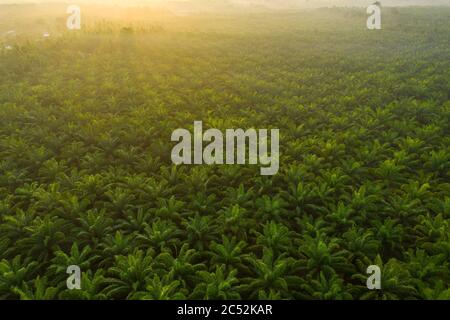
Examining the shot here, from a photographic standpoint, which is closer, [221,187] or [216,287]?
[216,287]

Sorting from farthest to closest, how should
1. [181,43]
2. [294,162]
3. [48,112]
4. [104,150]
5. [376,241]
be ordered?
1. [181,43]
2. [48,112]
3. [104,150]
4. [294,162]
5. [376,241]

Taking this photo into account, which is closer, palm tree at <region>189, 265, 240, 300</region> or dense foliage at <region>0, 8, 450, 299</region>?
palm tree at <region>189, 265, 240, 300</region>

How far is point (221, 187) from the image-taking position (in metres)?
12.5

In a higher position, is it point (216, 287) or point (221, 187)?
point (221, 187)

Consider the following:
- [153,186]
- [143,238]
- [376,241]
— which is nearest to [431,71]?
[376,241]

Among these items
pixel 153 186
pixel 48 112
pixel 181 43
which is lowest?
pixel 153 186

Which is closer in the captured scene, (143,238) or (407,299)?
(407,299)

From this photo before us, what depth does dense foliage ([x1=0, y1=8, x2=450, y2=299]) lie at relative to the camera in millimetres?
8422

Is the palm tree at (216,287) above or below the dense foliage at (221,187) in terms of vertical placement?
below

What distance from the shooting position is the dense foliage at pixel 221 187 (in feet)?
27.6

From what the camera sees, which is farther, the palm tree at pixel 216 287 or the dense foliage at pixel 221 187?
the dense foliage at pixel 221 187
